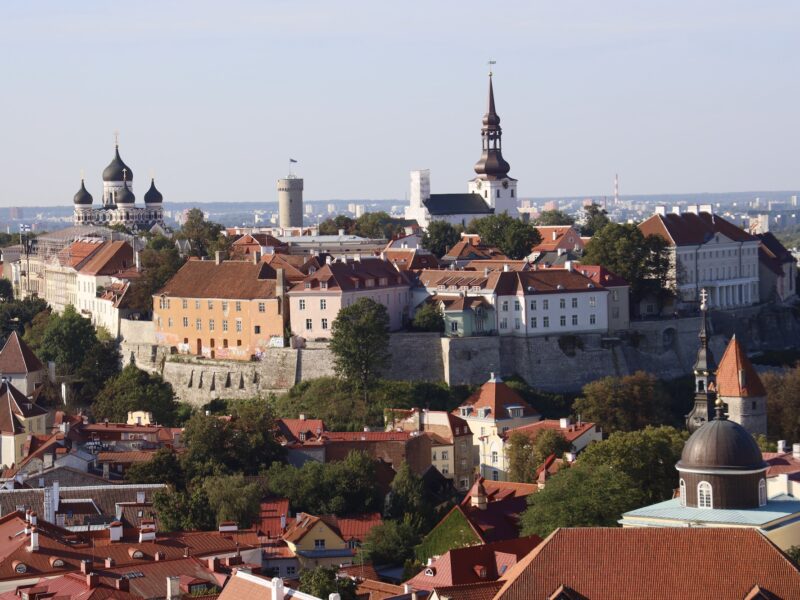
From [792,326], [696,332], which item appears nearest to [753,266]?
[792,326]

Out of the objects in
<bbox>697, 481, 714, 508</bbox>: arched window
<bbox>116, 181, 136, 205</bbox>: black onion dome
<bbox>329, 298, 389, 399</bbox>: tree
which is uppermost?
<bbox>116, 181, 136, 205</bbox>: black onion dome

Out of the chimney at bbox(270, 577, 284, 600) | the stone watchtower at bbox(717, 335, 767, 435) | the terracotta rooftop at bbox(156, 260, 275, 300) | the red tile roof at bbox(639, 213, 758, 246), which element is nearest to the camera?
the chimney at bbox(270, 577, 284, 600)

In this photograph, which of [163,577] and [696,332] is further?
[696,332]

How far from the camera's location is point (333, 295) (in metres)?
66.4

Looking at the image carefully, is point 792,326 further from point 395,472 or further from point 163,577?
point 163,577

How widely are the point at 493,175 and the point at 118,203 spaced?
98.1 ft

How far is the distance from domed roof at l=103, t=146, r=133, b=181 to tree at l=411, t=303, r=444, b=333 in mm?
60256

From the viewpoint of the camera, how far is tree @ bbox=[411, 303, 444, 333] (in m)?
66.4

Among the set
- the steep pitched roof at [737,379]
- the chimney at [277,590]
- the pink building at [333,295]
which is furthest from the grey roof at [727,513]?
the pink building at [333,295]

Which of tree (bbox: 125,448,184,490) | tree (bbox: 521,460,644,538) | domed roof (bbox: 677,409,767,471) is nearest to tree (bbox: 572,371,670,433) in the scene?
→ tree (bbox: 125,448,184,490)

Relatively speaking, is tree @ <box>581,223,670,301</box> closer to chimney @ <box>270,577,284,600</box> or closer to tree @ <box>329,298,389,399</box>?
tree @ <box>329,298,389,399</box>

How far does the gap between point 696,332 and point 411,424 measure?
1599 cm

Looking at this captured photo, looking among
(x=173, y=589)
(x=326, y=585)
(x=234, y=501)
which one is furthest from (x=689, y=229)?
(x=326, y=585)

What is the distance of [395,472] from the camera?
5506 cm
